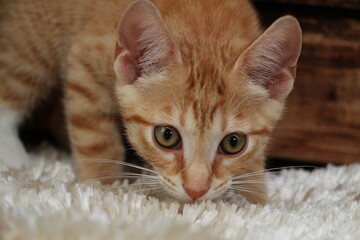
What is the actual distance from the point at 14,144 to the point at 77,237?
879mm

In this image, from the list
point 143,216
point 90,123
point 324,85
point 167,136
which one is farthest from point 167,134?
point 324,85

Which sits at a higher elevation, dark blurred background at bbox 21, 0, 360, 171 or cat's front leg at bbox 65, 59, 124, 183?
dark blurred background at bbox 21, 0, 360, 171

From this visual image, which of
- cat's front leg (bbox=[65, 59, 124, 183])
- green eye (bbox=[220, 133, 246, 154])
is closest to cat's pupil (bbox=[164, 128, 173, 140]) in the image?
green eye (bbox=[220, 133, 246, 154])

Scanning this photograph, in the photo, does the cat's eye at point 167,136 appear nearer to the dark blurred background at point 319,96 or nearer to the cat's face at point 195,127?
the cat's face at point 195,127

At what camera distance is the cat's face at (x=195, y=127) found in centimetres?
118

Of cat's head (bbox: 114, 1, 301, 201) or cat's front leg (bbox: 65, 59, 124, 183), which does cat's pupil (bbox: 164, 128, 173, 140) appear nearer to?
cat's head (bbox: 114, 1, 301, 201)

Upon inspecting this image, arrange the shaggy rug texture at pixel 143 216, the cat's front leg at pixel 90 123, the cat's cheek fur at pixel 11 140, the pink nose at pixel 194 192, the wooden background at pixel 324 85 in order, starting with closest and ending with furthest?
the shaggy rug texture at pixel 143 216
the pink nose at pixel 194 192
the cat's front leg at pixel 90 123
the cat's cheek fur at pixel 11 140
the wooden background at pixel 324 85

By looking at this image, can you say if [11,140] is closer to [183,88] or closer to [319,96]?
[183,88]

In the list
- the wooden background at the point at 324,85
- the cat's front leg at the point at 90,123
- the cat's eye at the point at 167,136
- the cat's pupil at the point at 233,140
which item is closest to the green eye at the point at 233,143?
the cat's pupil at the point at 233,140

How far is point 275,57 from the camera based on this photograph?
1255mm

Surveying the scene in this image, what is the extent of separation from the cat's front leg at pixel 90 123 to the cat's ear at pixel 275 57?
16.6 inches

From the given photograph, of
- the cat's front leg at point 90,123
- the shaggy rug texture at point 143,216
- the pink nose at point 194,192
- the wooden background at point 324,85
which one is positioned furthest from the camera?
the wooden background at point 324,85

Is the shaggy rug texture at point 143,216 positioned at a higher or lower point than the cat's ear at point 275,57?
lower

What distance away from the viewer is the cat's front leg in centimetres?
150
